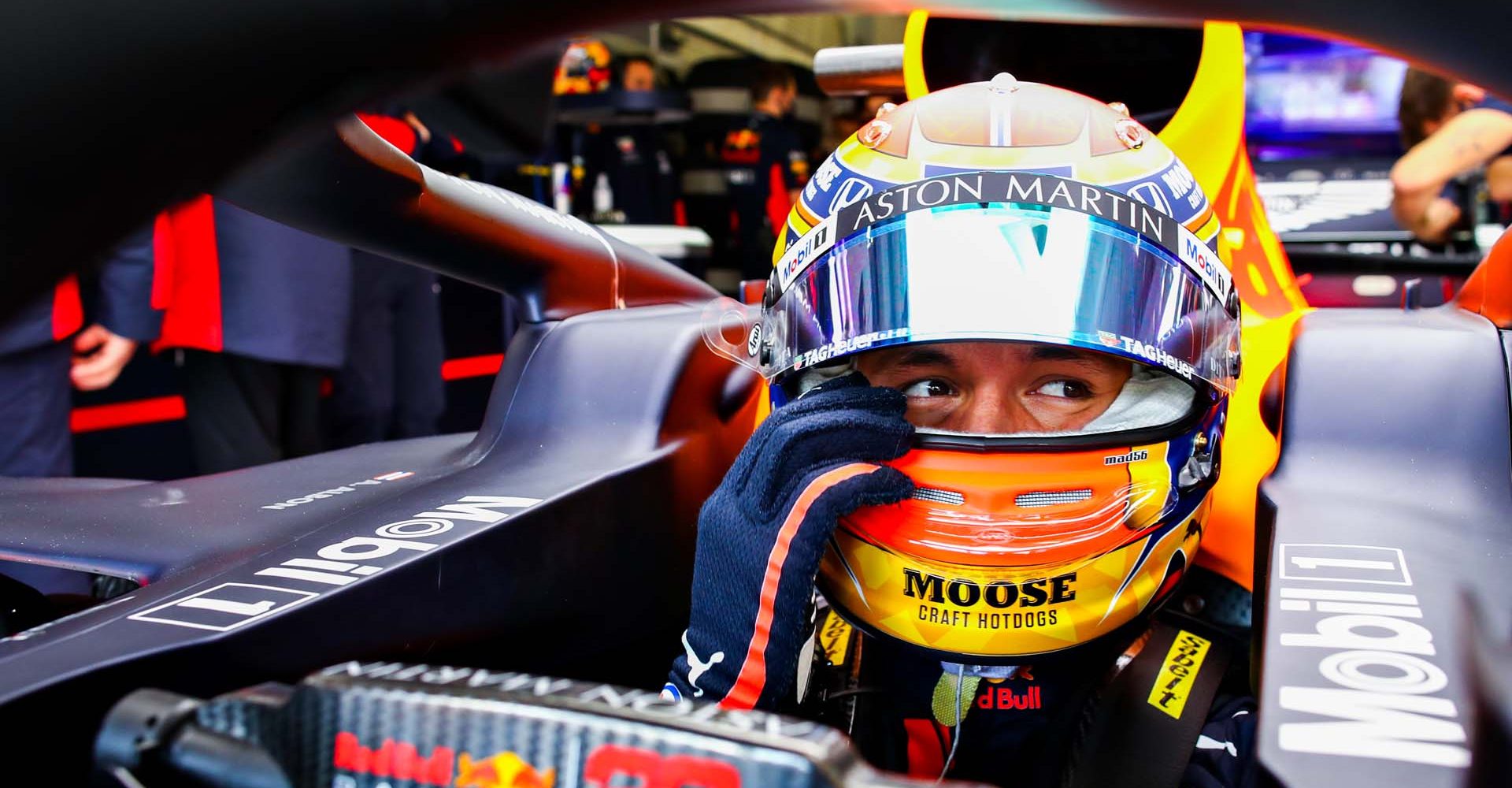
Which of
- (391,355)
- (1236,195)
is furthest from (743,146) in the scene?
(1236,195)

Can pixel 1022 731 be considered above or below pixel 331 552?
below

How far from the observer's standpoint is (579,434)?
4.10ft

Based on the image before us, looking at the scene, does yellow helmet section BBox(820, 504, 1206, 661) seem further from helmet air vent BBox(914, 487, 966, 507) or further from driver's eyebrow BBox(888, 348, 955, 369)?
driver's eyebrow BBox(888, 348, 955, 369)

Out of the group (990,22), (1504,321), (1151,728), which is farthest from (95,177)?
(990,22)

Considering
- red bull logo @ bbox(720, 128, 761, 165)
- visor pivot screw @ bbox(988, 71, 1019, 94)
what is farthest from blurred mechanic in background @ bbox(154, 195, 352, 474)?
red bull logo @ bbox(720, 128, 761, 165)

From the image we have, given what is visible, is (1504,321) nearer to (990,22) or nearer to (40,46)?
(990,22)

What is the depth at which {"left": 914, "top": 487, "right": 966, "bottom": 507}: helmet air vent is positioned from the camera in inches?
36.3

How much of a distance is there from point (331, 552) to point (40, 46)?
750 millimetres

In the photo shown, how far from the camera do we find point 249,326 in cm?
231

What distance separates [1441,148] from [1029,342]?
84.0 inches

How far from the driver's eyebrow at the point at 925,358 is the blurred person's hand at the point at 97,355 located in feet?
5.78

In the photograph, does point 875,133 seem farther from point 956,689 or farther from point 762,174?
point 762,174

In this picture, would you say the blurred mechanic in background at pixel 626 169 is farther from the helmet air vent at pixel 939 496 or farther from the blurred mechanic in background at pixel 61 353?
the helmet air vent at pixel 939 496

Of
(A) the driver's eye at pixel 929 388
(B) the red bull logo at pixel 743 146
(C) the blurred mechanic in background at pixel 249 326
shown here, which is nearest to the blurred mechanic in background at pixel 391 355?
(C) the blurred mechanic in background at pixel 249 326
